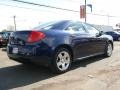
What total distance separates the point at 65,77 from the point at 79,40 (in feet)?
4.79

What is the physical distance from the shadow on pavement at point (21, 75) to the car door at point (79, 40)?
0.47 metres

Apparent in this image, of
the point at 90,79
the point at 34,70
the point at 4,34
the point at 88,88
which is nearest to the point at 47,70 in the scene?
the point at 34,70

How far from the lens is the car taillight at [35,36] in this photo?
5702 mm

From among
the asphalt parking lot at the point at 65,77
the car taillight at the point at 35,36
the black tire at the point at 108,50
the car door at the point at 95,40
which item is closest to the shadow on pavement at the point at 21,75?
the asphalt parking lot at the point at 65,77

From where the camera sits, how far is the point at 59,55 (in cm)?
610

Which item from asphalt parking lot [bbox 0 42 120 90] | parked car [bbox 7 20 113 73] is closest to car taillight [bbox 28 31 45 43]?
parked car [bbox 7 20 113 73]

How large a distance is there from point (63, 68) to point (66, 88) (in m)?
1.48

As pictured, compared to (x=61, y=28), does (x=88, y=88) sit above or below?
below

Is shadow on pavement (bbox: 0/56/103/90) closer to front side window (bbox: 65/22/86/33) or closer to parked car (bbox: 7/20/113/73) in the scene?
parked car (bbox: 7/20/113/73)

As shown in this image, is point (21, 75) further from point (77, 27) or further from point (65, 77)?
point (77, 27)

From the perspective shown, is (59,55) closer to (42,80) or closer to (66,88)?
(42,80)

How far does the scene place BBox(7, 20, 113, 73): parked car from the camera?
18.7 ft

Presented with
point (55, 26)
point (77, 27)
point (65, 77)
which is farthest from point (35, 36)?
point (77, 27)

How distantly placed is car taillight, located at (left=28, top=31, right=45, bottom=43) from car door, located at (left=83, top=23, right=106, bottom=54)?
203 cm
